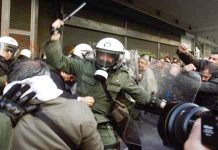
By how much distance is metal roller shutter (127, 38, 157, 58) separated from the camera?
16.7m

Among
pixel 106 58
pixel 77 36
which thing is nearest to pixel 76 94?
pixel 106 58

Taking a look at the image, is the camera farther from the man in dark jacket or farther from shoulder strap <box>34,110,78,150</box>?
the man in dark jacket

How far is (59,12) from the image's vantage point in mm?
12195

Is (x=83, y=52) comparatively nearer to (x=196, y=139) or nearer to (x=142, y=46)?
(x=196, y=139)

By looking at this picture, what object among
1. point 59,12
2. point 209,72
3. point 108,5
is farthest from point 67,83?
point 108,5

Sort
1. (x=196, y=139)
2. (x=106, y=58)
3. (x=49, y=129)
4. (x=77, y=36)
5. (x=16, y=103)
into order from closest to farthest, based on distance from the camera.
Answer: (x=196, y=139) < (x=16, y=103) < (x=49, y=129) < (x=106, y=58) < (x=77, y=36)

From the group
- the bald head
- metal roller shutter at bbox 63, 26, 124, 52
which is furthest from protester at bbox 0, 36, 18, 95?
metal roller shutter at bbox 63, 26, 124, 52

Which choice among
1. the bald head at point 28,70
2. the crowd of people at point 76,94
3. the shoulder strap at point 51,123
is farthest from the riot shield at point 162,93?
the bald head at point 28,70

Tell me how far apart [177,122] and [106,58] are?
280 cm

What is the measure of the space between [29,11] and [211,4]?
37.6 feet

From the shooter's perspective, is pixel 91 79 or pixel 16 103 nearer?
pixel 16 103

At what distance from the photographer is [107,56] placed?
434 cm

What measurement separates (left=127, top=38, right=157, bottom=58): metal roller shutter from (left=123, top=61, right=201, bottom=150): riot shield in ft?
42.5

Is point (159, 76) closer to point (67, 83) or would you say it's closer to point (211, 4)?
point (67, 83)
